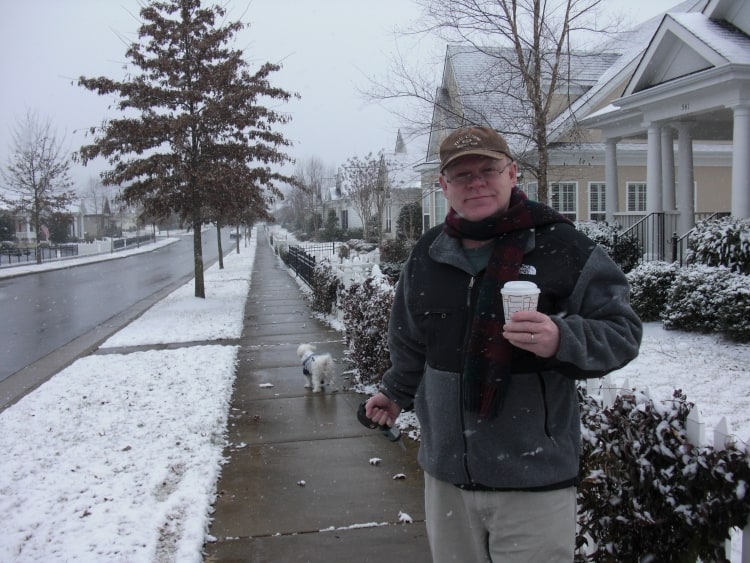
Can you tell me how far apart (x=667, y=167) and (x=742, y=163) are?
2.62m

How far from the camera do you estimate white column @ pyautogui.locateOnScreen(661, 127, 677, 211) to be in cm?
1328

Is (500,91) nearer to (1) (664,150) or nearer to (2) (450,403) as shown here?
(1) (664,150)

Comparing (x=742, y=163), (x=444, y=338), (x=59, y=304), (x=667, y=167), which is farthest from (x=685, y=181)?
(x=59, y=304)

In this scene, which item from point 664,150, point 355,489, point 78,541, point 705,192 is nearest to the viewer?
point 78,541

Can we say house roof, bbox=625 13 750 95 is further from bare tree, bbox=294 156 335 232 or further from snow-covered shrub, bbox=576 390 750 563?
bare tree, bbox=294 156 335 232

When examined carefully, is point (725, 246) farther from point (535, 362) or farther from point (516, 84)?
point (535, 362)

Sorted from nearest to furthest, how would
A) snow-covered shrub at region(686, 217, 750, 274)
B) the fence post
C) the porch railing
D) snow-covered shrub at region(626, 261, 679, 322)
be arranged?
1. the fence post
2. snow-covered shrub at region(686, 217, 750, 274)
3. snow-covered shrub at region(626, 261, 679, 322)
4. the porch railing

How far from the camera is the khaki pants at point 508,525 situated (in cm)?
184

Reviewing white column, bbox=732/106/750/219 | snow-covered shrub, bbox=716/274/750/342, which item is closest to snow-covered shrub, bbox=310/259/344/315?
snow-covered shrub, bbox=716/274/750/342

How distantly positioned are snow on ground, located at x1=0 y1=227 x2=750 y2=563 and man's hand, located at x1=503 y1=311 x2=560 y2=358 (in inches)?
43.1

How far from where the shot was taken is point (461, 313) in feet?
6.49

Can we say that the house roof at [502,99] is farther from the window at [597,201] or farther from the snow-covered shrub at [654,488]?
the snow-covered shrub at [654,488]

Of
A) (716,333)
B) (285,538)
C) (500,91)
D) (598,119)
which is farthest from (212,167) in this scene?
(285,538)

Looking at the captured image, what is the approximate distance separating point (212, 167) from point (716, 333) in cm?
1023
